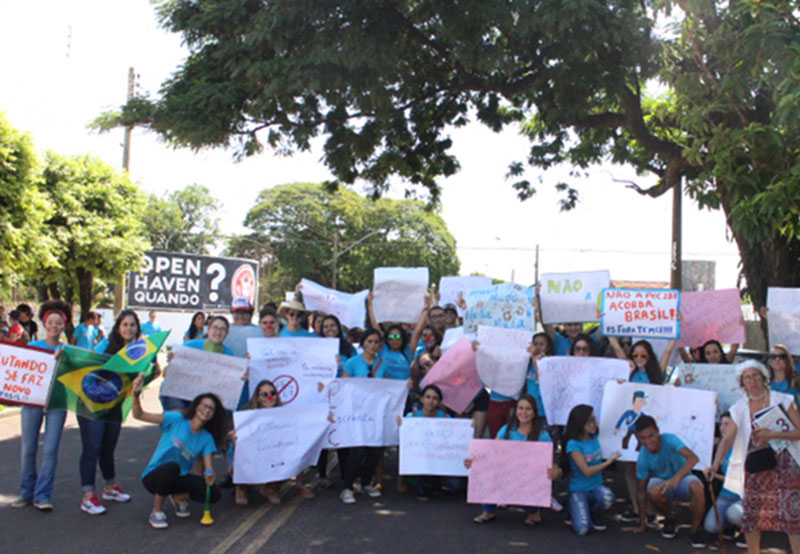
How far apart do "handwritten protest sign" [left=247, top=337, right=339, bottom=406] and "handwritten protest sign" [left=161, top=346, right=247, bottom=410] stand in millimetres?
359

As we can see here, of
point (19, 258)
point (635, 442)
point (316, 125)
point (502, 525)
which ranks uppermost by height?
point (316, 125)

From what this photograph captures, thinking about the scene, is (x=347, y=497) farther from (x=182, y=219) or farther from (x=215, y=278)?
(x=182, y=219)

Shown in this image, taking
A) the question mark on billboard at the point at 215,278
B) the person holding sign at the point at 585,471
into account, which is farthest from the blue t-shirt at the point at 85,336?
the question mark on billboard at the point at 215,278

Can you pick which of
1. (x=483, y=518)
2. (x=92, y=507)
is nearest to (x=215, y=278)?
(x=92, y=507)

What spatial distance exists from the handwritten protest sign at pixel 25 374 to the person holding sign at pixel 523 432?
3.61 metres

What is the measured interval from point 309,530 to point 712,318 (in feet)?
17.4

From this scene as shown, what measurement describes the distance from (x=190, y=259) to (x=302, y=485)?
19604 mm

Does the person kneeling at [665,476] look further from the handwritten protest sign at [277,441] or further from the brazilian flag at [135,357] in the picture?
the brazilian flag at [135,357]

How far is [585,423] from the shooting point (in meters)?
6.38

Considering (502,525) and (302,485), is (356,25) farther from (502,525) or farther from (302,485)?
(502,525)

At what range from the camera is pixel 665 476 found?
20.1ft

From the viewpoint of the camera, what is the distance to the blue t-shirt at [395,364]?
25.6 ft

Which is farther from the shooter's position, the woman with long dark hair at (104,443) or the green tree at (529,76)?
the green tree at (529,76)

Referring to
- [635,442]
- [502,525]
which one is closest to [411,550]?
[502,525]
